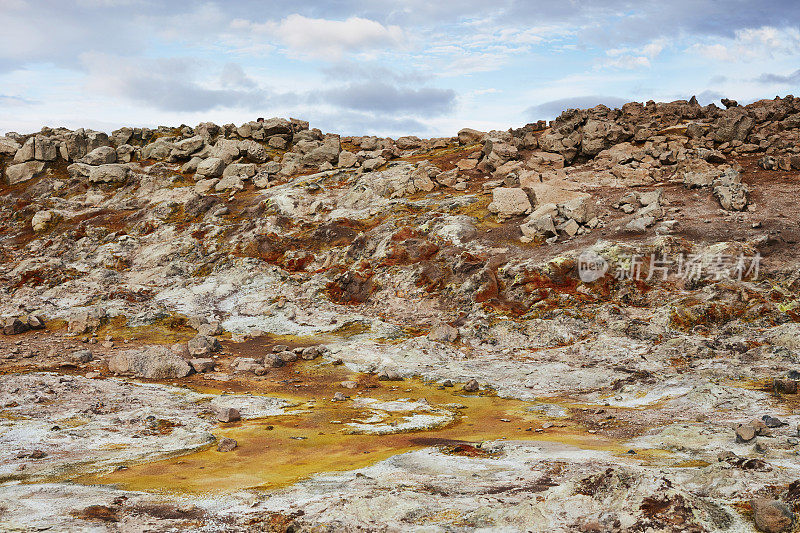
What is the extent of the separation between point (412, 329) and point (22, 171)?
44.3 meters

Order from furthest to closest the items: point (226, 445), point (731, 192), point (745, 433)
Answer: point (731, 192) < point (226, 445) < point (745, 433)

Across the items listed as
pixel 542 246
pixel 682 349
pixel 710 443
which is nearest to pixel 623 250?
pixel 542 246

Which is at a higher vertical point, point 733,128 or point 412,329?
point 733,128

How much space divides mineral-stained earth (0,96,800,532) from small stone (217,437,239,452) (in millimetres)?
40

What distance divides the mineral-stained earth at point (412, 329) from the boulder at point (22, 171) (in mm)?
224

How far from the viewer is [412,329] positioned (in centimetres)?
2552

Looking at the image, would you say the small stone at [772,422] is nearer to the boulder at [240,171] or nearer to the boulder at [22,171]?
the boulder at [240,171]

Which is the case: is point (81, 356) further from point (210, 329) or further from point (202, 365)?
point (210, 329)

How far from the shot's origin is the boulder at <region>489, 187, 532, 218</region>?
105ft

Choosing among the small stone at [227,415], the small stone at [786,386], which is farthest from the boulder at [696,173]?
the small stone at [227,415]

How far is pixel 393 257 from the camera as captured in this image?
3078 cm

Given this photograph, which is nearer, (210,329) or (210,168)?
(210,329)

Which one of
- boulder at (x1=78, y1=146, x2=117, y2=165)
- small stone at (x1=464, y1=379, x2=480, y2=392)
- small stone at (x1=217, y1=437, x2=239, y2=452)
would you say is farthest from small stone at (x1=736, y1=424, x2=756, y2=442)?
boulder at (x1=78, y1=146, x2=117, y2=165)

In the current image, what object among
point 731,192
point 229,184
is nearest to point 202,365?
point 229,184
